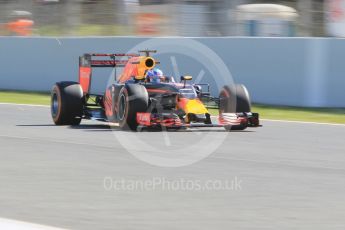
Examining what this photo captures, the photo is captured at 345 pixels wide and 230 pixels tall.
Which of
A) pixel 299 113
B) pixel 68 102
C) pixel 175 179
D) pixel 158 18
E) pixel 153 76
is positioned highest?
pixel 158 18

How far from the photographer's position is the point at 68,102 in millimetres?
13477

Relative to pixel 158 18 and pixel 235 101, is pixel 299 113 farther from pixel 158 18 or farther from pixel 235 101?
pixel 158 18

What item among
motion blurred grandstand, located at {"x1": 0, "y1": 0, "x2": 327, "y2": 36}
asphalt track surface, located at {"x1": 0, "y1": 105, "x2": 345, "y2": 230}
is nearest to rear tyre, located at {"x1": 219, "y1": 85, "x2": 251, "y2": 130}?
asphalt track surface, located at {"x1": 0, "y1": 105, "x2": 345, "y2": 230}

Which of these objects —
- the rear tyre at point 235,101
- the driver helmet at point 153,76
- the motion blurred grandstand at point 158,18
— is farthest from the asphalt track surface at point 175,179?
the motion blurred grandstand at point 158,18

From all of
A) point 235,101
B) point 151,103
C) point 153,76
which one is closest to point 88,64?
point 153,76

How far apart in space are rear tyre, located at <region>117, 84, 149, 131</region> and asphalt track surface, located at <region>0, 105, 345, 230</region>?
0.80 ft

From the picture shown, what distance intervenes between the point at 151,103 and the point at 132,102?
1.32 feet

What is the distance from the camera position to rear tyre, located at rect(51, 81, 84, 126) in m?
13.5

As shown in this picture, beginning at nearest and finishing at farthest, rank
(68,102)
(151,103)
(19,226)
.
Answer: (19,226) < (151,103) < (68,102)

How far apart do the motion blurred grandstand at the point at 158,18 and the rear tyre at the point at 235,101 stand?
4926 millimetres

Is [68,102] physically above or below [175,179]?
below

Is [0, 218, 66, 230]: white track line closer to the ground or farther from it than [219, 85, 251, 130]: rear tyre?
farther from it

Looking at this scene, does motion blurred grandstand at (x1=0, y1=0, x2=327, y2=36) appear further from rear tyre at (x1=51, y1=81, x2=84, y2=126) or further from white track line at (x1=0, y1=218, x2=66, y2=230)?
white track line at (x1=0, y1=218, x2=66, y2=230)

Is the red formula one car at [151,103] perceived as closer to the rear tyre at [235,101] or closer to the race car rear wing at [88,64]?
the rear tyre at [235,101]
